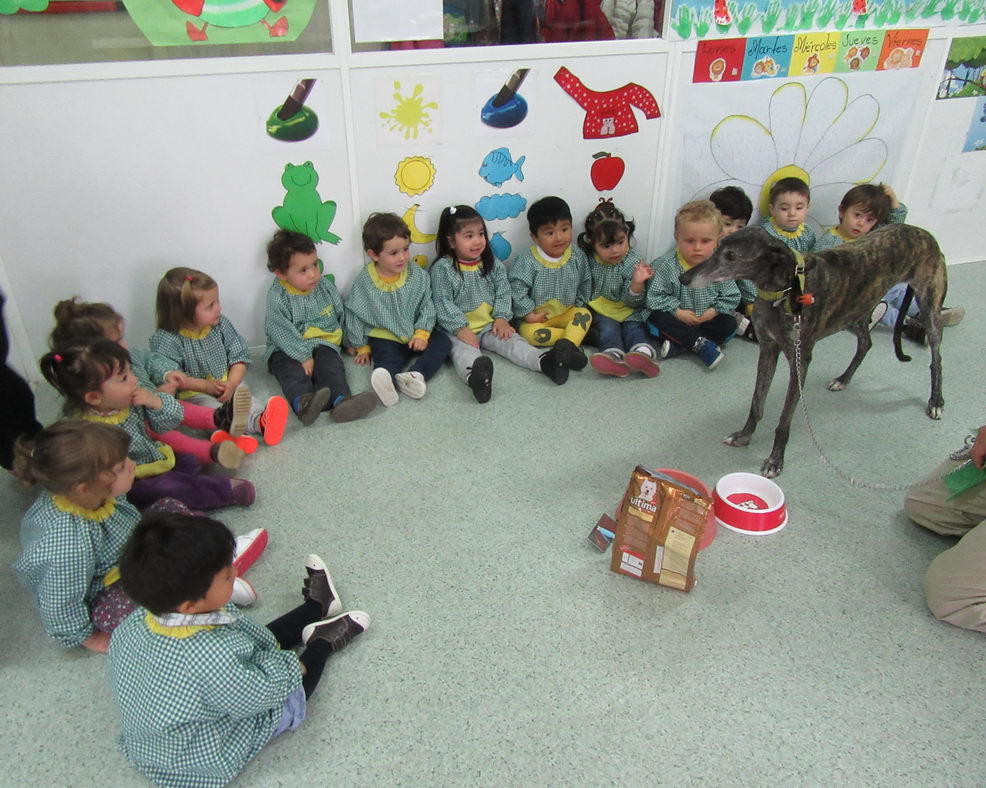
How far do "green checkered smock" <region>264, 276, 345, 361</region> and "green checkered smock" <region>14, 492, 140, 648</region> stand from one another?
1209 mm

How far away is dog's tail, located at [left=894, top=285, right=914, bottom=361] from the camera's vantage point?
2588 mm

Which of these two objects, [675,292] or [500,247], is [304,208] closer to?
[500,247]

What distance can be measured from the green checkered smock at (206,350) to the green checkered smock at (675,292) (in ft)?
5.35

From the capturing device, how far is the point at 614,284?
10.0 ft

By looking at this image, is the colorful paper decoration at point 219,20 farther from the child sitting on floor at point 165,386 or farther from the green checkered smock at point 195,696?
the green checkered smock at point 195,696

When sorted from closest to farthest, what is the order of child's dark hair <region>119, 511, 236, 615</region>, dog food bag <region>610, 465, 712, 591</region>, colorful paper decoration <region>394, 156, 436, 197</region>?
child's dark hair <region>119, 511, 236, 615</region>
dog food bag <region>610, 465, 712, 591</region>
colorful paper decoration <region>394, 156, 436, 197</region>

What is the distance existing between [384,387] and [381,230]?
60 centimetres

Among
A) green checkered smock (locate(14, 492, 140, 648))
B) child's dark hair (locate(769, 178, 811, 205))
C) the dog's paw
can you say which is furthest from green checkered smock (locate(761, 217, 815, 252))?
green checkered smock (locate(14, 492, 140, 648))

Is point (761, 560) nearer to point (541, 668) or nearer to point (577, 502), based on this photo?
point (577, 502)

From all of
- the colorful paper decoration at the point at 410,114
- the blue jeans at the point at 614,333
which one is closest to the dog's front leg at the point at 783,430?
the blue jeans at the point at 614,333

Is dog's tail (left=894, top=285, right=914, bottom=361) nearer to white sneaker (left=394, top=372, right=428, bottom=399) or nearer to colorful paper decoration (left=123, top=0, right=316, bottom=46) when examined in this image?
white sneaker (left=394, top=372, right=428, bottom=399)

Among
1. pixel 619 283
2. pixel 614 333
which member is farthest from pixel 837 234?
pixel 614 333

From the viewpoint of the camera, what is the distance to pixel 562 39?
287 centimetres

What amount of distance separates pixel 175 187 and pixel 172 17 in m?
0.55
